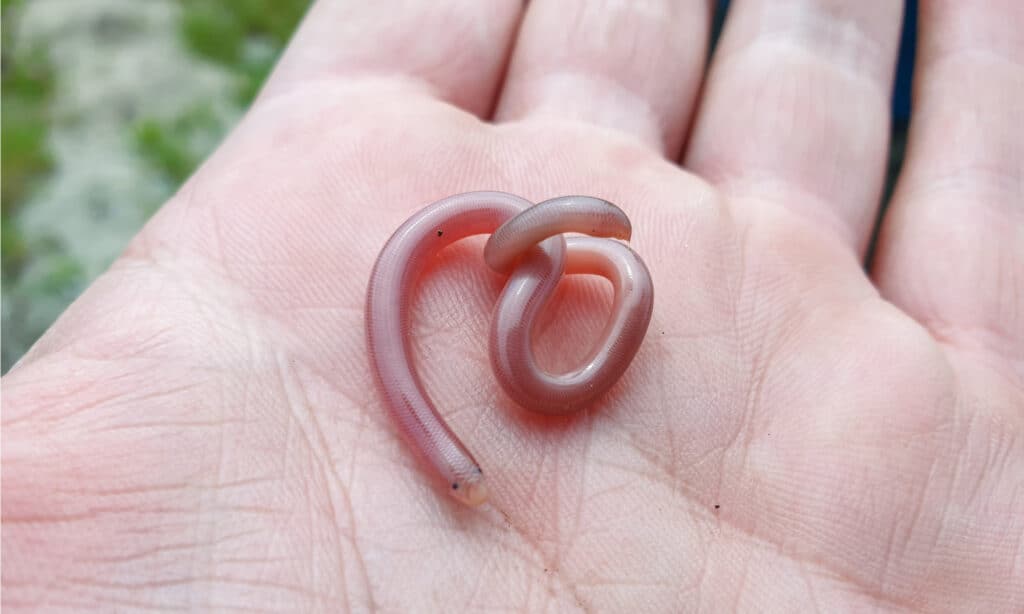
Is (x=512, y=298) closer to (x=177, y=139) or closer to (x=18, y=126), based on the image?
(x=177, y=139)

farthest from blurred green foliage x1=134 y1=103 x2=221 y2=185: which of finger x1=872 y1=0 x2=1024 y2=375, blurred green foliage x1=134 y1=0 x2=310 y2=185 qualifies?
finger x1=872 y1=0 x2=1024 y2=375

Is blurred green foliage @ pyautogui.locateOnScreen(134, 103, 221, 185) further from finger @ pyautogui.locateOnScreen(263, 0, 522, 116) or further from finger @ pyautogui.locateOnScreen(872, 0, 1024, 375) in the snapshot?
finger @ pyautogui.locateOnScreen(872, 0, 1024, 375)

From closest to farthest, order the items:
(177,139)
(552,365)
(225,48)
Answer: (552,365), (177,139), (225,48)

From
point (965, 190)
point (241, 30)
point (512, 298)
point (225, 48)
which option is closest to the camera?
point (512, 298)

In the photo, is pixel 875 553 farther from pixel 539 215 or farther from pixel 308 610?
pixel 308 610

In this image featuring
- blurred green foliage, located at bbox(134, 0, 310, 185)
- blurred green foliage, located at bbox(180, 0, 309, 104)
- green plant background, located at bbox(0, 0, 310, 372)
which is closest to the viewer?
green plant background, located at bbox(0, 0, 310, 372)

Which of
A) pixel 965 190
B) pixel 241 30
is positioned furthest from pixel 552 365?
pixel 241 30
